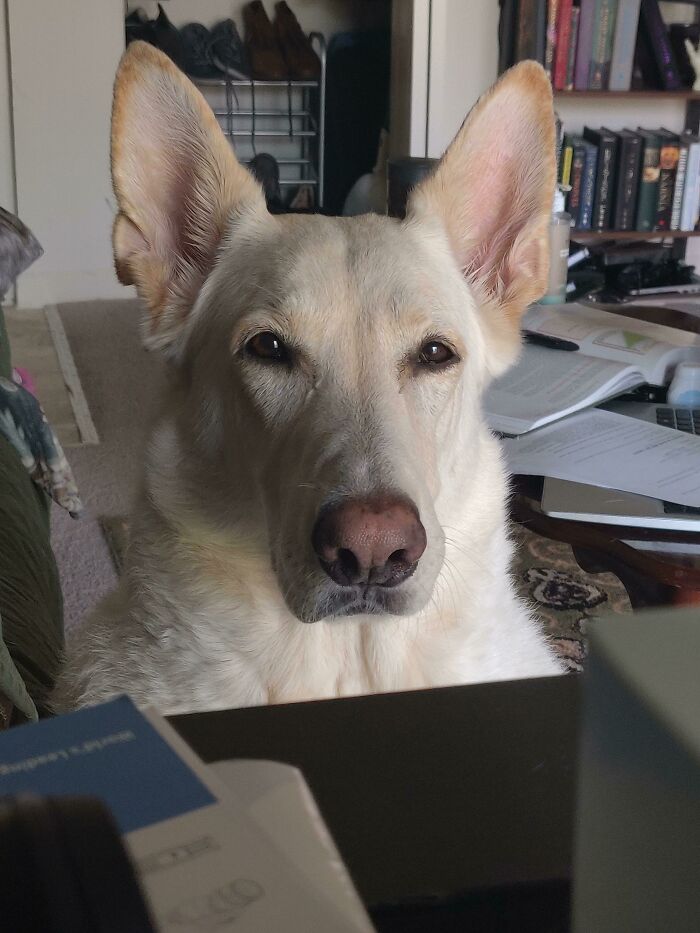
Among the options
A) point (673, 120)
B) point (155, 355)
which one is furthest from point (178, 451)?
point (673, 120)

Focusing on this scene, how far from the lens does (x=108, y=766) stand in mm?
331

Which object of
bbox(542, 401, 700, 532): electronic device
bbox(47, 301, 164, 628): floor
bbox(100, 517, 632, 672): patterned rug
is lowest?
bbox(100, 517, 632, 672): patterned rug

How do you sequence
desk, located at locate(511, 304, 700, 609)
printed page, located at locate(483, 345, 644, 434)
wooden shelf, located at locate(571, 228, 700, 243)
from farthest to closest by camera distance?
wooden shelf, located at locate(571, 228, 700, 243)
printed page, located at locate(483, 345, 644, 434)
desk, located at locate(511, 304, 700, 609)

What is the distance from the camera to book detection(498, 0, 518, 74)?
4207 mm

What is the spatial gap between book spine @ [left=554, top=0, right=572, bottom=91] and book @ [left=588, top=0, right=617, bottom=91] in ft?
0.40

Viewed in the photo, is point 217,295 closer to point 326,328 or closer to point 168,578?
point 326,328

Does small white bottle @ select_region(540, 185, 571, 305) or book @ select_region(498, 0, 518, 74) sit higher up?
book @ select_region(498, 0, 518, 74)

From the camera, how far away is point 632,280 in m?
3.94

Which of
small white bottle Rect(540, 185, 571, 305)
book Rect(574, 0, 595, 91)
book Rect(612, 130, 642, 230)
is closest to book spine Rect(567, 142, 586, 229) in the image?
book Rect(612, 130, 642, 230)

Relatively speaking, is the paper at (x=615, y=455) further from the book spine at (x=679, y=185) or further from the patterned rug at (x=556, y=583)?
the book spine at (x=679, y=185)

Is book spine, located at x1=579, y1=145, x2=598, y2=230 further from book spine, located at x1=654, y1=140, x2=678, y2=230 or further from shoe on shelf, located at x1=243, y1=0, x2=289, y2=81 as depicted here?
shoe on shelf, located at x1=243, y1=0, x2=289, y2=81

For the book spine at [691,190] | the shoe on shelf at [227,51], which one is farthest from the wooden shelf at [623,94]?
the shoe on shelf at [227,51]

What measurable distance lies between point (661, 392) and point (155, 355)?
1.11 m

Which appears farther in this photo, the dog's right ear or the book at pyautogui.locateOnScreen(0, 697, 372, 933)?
the dog's right ear
